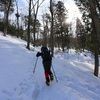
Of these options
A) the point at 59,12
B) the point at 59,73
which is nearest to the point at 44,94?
the point at 59,73

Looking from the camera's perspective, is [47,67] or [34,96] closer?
[34,96]

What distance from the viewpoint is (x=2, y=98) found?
27.0ft

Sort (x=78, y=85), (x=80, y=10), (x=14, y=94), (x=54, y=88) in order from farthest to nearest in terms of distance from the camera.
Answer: (x=80, y=10), (x=78, y=85), (x=54, y=88), (x=14, y=94)

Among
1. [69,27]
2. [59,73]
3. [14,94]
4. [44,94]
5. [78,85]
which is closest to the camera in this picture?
[14,94]

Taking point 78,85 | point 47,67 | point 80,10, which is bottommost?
point 78,85

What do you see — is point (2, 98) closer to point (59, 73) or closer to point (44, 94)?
point (44, 94)

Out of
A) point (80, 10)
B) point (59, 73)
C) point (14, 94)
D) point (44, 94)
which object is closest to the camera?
point (14, 94)

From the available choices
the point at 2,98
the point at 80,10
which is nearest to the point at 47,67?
the point at 2,98

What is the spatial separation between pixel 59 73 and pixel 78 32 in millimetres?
58721

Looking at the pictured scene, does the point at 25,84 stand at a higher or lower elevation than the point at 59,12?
lower

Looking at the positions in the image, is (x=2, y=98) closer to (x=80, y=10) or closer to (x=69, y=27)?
(x=80, y=10)

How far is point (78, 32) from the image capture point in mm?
72125

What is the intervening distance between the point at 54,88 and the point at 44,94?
2.74 ft

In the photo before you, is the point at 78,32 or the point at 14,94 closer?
the point at 14,94
